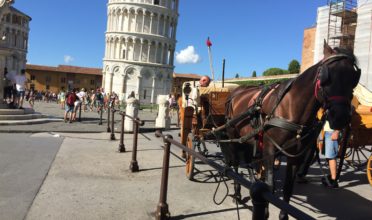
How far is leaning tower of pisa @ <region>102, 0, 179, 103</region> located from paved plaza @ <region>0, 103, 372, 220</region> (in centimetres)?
6030

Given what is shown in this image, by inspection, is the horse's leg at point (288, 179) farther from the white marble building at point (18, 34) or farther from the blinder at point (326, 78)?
the white marble building at point (18, 34)

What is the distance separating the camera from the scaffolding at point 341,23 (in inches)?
1280

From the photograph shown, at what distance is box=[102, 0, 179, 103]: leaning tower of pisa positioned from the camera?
68625 millimetres

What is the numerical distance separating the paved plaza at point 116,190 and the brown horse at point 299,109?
1.27 meters

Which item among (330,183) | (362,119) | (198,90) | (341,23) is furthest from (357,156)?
(341,23)

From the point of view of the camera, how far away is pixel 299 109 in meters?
4.09

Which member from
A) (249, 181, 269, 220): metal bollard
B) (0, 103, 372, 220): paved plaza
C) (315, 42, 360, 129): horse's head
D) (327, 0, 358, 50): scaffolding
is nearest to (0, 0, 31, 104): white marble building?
(327, 0, 358, 50): scaffolding

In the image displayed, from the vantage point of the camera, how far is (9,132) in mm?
12297

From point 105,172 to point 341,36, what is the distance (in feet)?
99.2

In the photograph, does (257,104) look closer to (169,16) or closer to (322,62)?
(322,62)

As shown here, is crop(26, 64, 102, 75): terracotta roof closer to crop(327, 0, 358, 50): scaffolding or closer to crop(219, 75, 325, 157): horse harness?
crop(327, 0, 358, 50): scaffolding

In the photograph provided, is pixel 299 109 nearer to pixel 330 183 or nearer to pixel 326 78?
pixel 326 78

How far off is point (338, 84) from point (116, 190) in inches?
156

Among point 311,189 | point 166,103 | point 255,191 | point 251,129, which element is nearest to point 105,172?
point 251,129
